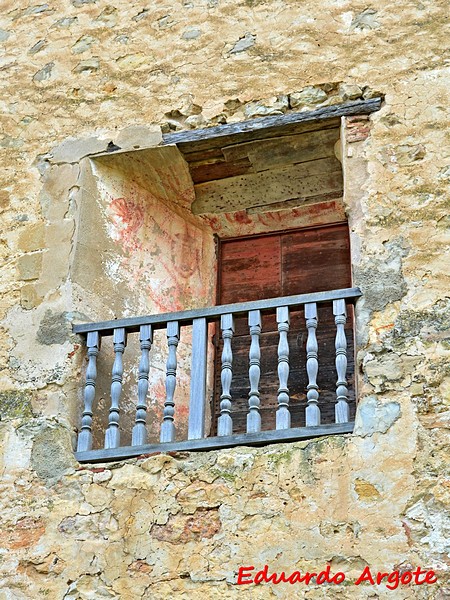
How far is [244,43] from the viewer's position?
631cm

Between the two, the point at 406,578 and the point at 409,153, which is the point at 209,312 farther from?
the point at 406,578

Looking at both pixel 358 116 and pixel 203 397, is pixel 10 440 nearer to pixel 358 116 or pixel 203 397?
pixel 203 397

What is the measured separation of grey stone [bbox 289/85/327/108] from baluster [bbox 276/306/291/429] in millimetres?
1275

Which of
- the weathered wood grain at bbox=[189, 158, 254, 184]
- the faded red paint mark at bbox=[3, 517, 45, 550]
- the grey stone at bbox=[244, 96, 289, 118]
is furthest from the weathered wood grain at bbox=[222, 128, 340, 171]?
the faded red paint mark at bbox=[3, 517, 45, 550]

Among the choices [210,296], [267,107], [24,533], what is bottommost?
[24,533]

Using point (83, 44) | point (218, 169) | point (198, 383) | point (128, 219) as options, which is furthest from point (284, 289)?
point (83, 44)

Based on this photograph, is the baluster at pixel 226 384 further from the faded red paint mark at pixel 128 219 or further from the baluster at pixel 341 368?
the faded red paint mark at pixel 128 219

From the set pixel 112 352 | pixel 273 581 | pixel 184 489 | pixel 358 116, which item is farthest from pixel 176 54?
pixel 273 581

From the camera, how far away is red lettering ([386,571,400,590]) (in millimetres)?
4492

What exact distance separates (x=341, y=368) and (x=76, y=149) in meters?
2.13

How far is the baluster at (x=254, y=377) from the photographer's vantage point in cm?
510

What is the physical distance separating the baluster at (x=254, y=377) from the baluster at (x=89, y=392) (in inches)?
32.1

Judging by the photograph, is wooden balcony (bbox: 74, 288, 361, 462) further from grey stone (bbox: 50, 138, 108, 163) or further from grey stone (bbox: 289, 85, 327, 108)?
grey stone (bbox: 289, 85, 327, 108)

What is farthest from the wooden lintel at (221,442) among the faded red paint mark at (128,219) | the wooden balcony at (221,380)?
the faded red paint mark at (128,219)
